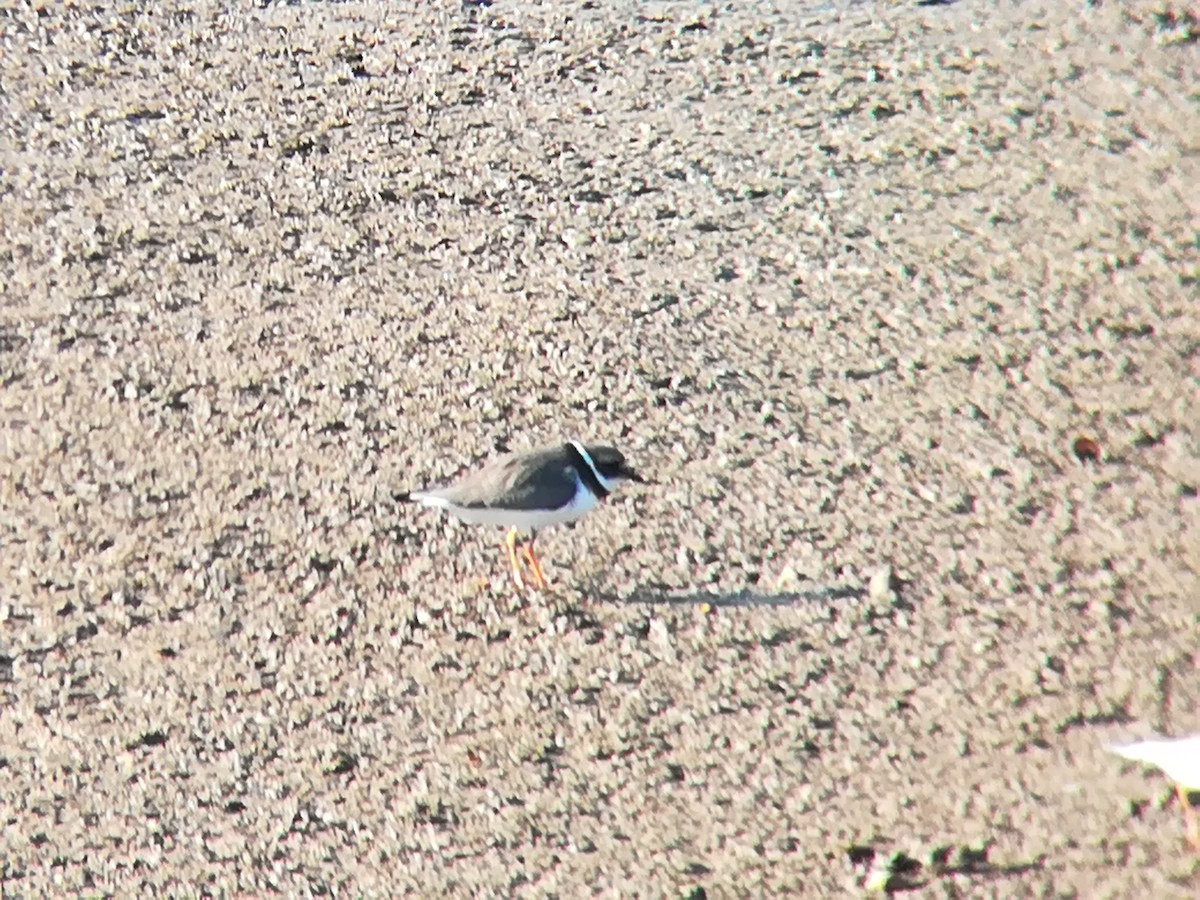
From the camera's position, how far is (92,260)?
8.23m

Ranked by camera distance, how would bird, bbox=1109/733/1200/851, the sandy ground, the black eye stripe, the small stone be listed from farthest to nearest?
the black eye stripe
the small stone
the sandy ground
bird, bbox=1109/733/1200/851

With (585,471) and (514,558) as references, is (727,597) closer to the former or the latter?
(585,471)

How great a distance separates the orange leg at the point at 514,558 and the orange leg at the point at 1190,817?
227 centimetres

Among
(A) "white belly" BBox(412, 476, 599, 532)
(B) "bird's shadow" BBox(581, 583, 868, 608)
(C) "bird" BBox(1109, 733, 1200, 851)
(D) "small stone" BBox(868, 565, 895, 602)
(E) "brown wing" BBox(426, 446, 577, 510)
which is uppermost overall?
(E) "brown wing" BBox(426, 446, 577, 510)

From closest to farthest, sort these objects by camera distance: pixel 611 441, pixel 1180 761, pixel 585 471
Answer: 1. pixel 1180 761
2. pixel 585 471
3. pixel 611 441

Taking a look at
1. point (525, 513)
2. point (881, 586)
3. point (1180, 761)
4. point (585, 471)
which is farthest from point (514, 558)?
point (1180, 761)

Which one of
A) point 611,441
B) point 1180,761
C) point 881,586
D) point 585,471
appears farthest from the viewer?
point 611,441

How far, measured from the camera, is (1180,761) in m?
4.56

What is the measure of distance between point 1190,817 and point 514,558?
238 cm

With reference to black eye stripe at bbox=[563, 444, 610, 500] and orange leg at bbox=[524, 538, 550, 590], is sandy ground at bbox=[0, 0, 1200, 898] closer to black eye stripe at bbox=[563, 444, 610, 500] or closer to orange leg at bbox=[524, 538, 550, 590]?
orange leg at bbox=[524, 538, 550, 590]

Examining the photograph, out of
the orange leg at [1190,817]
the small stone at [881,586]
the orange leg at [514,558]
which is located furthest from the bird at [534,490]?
the orange leg at [1190,817]

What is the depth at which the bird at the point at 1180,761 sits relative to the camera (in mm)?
4531

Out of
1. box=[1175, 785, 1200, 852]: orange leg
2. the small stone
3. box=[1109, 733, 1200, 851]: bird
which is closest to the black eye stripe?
the small stone

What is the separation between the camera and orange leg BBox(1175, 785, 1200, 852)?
453 centimetres
